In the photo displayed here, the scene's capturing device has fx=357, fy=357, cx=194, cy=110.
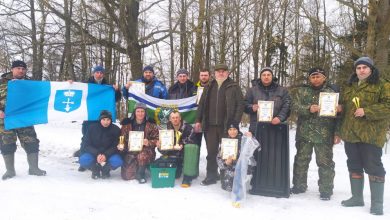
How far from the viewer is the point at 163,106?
6.97 m

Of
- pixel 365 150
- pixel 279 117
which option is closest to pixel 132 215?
pixel 279 117

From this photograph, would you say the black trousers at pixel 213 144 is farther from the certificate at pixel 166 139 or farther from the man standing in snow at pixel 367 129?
the man standing in snow at pixel 367 129

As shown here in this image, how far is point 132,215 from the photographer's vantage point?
14.7ft

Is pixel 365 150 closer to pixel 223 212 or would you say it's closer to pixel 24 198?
pixel 223 212

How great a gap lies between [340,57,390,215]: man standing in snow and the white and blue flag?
4291 mm

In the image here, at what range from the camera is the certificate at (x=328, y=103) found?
5.03m

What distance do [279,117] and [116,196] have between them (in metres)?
2.70

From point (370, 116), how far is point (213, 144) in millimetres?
2460

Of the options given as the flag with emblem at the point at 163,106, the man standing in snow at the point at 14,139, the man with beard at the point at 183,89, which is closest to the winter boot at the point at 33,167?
the man standing in snow at the point at 14,139

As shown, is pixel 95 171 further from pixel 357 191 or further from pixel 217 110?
pixel 357 191

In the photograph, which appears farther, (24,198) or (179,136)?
(179,136)

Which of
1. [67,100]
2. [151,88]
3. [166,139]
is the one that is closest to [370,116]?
[166,139]

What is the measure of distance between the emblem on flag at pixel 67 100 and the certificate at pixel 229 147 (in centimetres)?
306

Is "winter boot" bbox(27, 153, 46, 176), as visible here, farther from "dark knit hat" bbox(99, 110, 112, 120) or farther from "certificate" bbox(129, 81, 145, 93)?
"certificate" bbox(129, 81, 145, 93)
